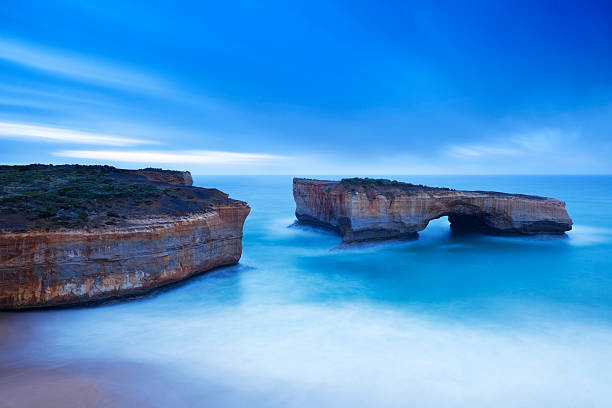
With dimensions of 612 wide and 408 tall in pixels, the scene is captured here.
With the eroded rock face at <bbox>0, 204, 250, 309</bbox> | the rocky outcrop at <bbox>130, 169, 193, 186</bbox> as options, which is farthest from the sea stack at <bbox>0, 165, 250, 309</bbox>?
the rocky outcrop at <bbox>130, 169, 193, 186</bbox>

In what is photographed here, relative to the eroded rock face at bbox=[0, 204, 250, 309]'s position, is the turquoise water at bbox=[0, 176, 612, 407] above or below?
below

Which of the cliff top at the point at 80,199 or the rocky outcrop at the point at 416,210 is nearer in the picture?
the cliff top at the point at 80,199

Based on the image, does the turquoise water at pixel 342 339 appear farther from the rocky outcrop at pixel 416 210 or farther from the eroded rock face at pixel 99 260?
the rocky outcrop at pixel 416 210

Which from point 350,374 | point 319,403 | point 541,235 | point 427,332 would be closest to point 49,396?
point 319,403

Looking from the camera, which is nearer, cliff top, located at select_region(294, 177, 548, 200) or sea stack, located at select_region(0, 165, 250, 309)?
sea stack, located at select_region(0, 165, 250, 309)

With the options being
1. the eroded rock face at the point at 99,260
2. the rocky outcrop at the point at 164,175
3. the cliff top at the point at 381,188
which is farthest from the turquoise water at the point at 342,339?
the rocky outcrop at the point at 164,175

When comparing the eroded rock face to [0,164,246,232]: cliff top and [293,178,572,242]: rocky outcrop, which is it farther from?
[293,178,572,242]: rocky outcrop

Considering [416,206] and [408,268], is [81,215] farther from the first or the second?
[416,206]
